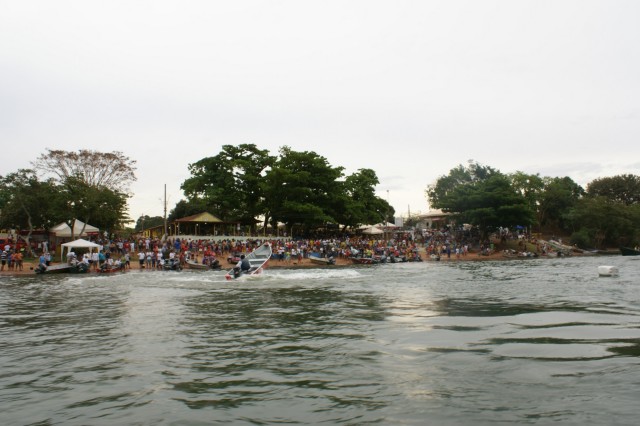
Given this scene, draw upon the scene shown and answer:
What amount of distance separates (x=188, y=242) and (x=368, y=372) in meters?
39.8

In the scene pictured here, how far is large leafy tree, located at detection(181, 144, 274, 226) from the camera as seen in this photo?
57.7m

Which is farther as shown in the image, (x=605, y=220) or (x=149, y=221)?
(x=149, y=221)

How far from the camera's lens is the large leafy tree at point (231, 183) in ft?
189

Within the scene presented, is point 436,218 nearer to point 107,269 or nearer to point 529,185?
point 529,185

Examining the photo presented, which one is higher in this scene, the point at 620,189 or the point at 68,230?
the point at 620,189

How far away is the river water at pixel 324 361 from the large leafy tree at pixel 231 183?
38.5 meters

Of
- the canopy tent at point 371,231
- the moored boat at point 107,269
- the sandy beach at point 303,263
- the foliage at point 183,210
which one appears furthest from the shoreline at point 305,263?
the foliage at point 183,210

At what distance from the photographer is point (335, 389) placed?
782 cm

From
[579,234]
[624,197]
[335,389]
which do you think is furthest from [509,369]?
[624,197]

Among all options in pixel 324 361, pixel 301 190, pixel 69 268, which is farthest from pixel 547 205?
pixel 324 361

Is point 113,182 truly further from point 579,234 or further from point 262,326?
point 579,234

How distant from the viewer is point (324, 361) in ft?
31.6

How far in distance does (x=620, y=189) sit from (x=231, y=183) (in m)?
69.0

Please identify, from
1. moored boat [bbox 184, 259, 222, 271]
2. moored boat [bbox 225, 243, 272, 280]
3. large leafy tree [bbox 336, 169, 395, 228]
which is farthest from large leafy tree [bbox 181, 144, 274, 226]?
moored boat [bbox 225, 243, 272, 280]
